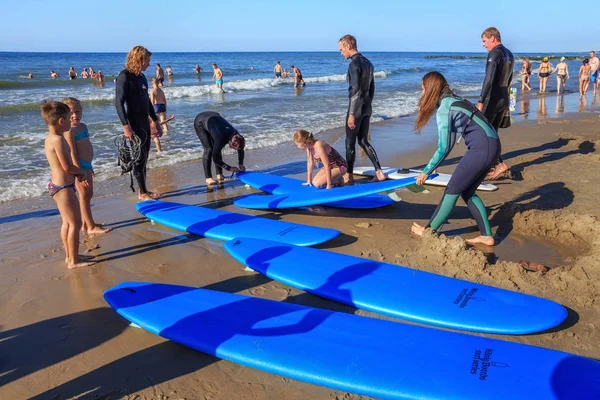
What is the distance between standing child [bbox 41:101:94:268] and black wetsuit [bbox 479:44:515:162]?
464 centimetres

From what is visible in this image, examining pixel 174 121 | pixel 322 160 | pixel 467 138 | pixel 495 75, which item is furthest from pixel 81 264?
pixel 174 121

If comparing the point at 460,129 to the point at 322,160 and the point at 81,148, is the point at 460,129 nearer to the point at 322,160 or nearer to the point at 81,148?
the point at 322,160

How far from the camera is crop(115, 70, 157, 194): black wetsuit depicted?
5.48 m

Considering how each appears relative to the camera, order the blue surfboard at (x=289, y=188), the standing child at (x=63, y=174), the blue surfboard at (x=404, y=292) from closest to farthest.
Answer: the blue surfboard at (x=404, y=292)
the standing child at (x=63, y=174)
the blue surfboard at (x=289, y=188)

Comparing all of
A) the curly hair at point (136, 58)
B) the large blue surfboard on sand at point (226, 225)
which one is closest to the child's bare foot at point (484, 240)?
the large blue surfboard on sand at point (226, 225)

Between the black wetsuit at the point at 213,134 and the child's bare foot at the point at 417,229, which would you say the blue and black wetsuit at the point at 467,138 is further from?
the black wetsuit at the point at 213,134

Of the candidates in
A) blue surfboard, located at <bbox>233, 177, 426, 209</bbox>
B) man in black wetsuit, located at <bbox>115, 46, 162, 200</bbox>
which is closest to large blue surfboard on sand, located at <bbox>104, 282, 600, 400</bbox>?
blue surfboard, located at <bbox>233, 177, 426, 209</bbox>

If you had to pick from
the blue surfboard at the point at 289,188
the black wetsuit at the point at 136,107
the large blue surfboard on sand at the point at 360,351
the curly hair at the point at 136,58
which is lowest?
the large blue surfboard on sand at the point at 360,351

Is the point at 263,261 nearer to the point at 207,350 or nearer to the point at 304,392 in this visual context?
the point at 207,350

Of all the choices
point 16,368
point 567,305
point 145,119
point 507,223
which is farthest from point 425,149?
point 16,368

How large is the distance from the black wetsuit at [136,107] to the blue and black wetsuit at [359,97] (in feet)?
8.26

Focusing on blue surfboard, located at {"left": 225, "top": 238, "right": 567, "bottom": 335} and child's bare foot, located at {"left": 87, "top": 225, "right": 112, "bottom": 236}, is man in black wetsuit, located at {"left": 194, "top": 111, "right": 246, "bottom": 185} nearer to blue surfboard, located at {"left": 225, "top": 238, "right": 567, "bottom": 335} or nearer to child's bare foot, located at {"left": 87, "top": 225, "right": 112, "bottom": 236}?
child's bare foot, located at {"left": 87, "top": 225, "right": 112, "bottom": 236}

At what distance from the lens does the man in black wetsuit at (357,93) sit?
5941 mm

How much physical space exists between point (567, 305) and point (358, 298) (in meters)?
1.46
